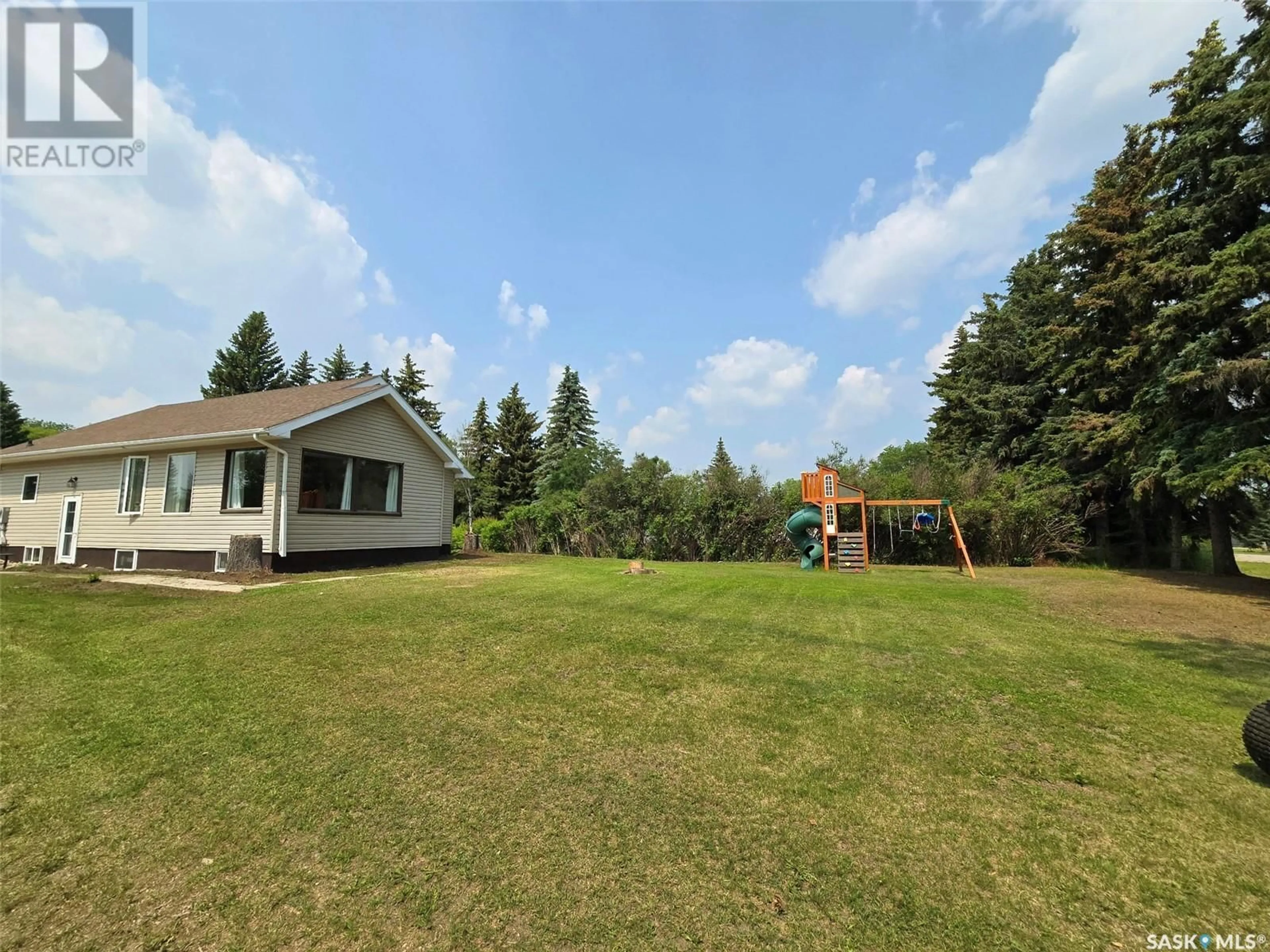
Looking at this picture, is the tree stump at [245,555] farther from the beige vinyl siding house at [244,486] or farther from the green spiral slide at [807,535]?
the green spiral slide at [807,535]

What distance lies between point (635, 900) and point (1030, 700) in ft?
12.0

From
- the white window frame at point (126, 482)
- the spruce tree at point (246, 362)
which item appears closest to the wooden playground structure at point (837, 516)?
the white window frame at point (126, 482)

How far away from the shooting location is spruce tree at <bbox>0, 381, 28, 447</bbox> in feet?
109

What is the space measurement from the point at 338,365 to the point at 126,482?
31025 mm

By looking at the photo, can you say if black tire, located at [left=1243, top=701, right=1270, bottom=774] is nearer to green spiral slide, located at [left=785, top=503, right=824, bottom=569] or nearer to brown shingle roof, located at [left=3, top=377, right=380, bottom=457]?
green spiral slide, located at [left=785, top=503, right=824, bottom=569]

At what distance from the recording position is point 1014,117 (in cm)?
1078

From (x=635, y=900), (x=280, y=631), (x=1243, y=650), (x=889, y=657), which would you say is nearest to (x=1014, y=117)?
(x=1243, y=650)

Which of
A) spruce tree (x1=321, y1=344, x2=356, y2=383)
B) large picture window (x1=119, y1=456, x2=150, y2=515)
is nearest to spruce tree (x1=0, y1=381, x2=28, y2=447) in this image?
spruce tree (x1=321, y1=344, x2=356, y2=383)

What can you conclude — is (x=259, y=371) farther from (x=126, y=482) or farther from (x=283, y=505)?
(x=283, y=505)

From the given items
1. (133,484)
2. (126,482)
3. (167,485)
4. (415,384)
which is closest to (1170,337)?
(167,485)

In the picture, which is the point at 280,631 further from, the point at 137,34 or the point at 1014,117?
the point at 1014,117

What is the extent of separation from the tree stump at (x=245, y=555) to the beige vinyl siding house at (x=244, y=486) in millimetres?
192

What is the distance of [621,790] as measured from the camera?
9.20 feet

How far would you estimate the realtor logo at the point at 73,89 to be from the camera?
777 centimetres
